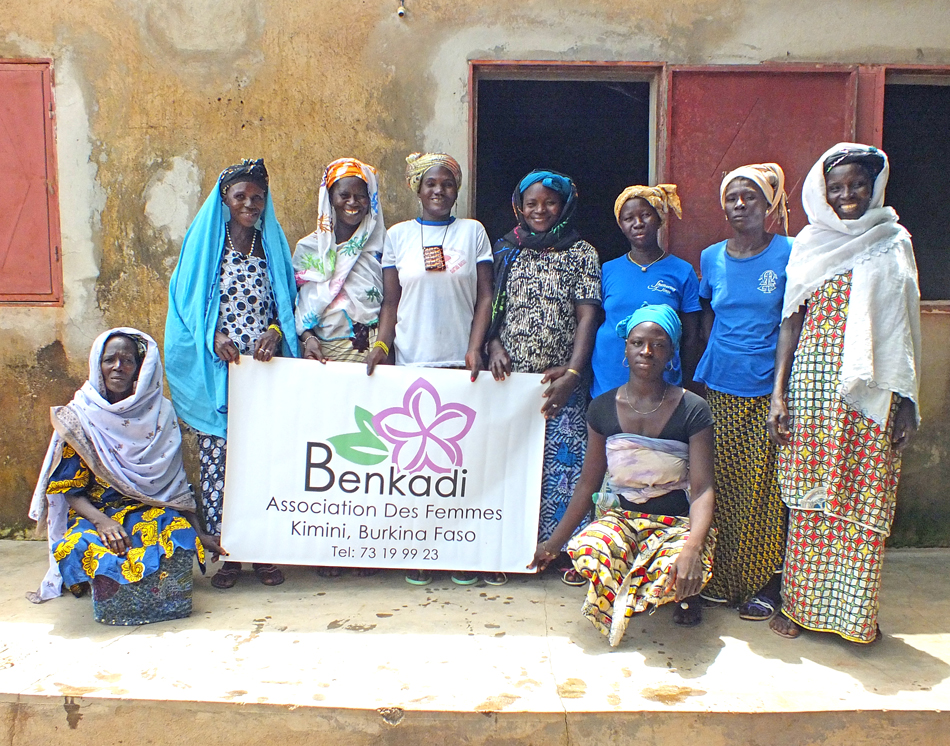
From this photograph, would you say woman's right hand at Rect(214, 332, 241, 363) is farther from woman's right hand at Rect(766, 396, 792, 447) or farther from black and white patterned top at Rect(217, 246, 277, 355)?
woman's right hand at Rect(766, 396, 792, 447)

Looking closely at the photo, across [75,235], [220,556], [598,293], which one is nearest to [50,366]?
[75,235]

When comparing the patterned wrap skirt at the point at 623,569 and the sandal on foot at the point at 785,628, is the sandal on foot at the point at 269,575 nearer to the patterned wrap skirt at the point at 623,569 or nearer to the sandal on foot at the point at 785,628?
the patterned wrap skirt at the point at 623,569

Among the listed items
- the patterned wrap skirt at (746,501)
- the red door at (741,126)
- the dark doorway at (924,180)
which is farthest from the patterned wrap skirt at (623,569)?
the dark doorway at (924,180)

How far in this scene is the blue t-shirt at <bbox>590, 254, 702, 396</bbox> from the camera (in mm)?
3340

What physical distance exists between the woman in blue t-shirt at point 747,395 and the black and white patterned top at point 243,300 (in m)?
2.05

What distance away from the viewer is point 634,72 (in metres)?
4.11

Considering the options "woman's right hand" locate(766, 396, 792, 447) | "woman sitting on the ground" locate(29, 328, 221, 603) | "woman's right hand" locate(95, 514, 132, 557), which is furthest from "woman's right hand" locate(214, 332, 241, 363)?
"woman's right hand" locate(766, 396, 792, 447)

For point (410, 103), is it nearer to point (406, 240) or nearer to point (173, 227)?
point (406, 240)

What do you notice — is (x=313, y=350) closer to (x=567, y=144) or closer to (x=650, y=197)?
(x=650, y=197)

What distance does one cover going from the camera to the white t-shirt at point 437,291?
342 centimetres

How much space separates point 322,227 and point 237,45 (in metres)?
1.38

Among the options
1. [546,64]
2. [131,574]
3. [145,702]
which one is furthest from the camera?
[546,64]

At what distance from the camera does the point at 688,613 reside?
3045mm

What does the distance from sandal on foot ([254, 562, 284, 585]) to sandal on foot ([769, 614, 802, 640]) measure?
2146mm
